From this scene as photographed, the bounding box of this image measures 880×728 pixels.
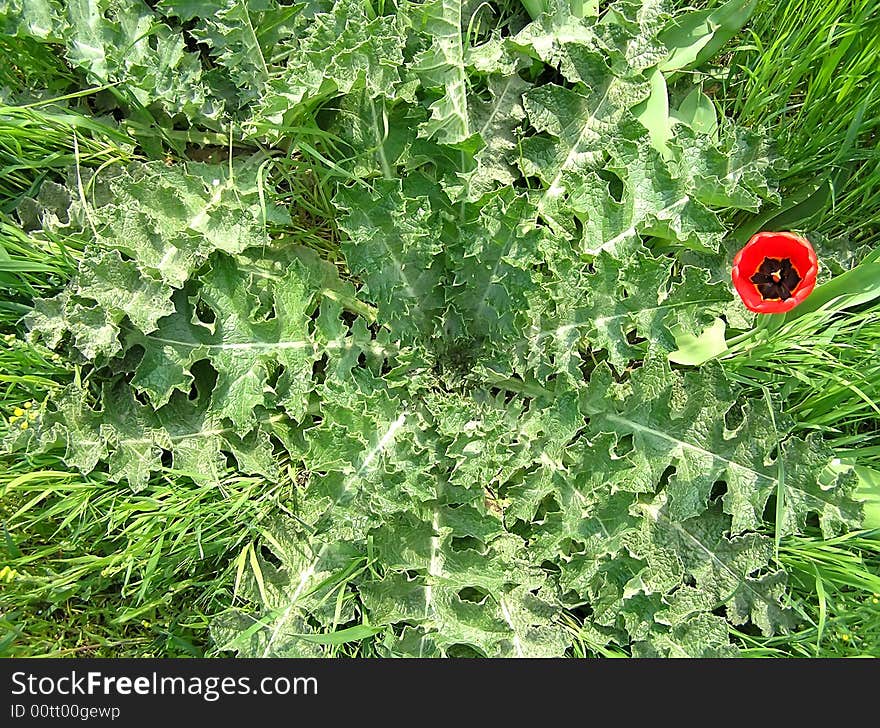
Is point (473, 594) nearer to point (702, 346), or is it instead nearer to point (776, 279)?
point (702, 346)

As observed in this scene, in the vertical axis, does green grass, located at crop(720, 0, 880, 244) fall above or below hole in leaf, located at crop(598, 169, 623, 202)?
above

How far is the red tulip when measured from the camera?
6.84 ft

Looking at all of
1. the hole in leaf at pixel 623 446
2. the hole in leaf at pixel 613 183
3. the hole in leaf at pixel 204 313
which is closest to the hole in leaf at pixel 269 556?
the hole in leaf at pixel 204 313

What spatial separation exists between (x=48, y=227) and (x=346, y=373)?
0.97 meters

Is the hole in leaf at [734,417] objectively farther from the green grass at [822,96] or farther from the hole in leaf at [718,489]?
the green grass at [822,96]

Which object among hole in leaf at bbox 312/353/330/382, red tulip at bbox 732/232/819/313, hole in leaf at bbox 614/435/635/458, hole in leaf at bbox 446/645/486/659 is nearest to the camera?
red tulip at bbox 732/232/819/313

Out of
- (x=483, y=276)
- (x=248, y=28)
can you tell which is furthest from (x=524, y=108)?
(x=248, y=28)

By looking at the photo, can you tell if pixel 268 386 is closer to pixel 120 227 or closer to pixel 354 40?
pixel 120 227

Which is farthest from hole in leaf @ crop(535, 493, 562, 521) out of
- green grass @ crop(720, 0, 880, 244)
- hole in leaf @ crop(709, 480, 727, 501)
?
green grass @ crop(720, 0, 880, 244)

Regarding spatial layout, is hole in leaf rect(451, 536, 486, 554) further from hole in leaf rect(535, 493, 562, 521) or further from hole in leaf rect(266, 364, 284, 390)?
hole in leaf rect(266, 364, 284, 390)

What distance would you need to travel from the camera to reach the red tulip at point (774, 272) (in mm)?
2084

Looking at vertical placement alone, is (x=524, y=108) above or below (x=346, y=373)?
above

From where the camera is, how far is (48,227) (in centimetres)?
230

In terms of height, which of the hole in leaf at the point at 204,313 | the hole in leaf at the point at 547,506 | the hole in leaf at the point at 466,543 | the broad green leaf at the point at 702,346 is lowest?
the hole in leaf at the point at 466,543
